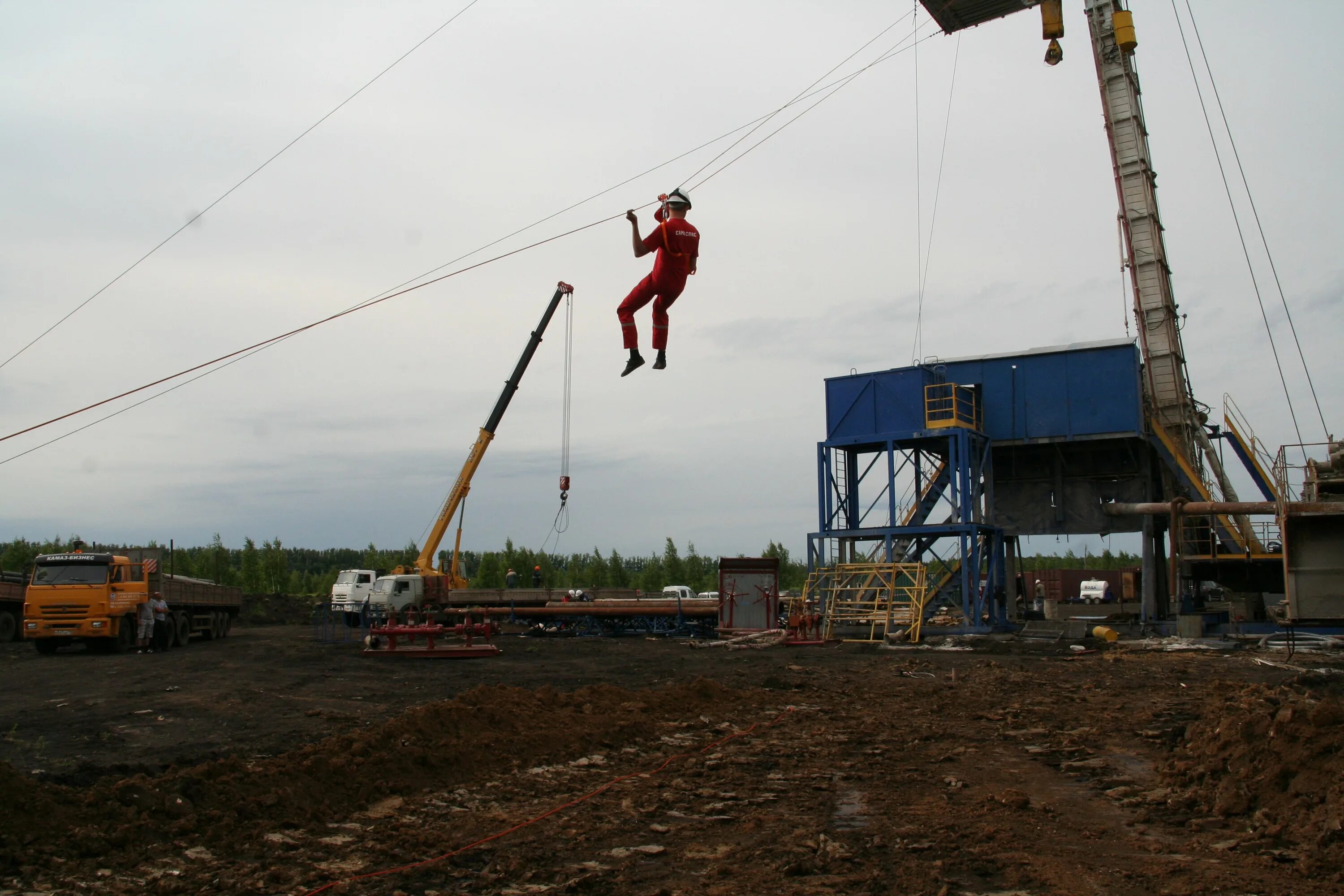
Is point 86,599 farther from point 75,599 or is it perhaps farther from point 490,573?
point 490,573

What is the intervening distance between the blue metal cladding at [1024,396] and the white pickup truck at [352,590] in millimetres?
21844

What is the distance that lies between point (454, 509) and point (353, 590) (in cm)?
590

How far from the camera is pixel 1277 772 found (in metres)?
8.41

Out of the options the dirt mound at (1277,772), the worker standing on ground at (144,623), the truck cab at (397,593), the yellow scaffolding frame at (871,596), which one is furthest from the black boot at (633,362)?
the truck cab at (397,593)

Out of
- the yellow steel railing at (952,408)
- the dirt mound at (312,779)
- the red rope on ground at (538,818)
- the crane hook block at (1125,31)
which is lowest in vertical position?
the red rope on ground at (538,818)

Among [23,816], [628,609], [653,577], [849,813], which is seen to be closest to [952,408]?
[628,609]

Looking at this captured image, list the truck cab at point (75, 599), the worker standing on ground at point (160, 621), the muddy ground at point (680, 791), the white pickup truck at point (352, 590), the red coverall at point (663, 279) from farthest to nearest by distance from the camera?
1. the white pickup truck at point (352, 590)
2. the worker standing on ground at point (160, 621)
3. the truck cab at point (75, 599)
4. the red coverall at point (663, 279)
5. the muddy ground at point (680, 791)

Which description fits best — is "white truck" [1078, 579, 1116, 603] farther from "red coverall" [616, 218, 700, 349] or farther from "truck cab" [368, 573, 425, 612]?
"red coverall" [616, 218, 700, 349]

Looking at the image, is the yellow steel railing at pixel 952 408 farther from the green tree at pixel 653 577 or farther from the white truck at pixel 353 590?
the green tree at pixel 653 577

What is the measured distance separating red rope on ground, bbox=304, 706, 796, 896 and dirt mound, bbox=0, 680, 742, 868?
3.48 feet

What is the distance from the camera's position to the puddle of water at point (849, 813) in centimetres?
820

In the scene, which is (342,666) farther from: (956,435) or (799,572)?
(799,572)

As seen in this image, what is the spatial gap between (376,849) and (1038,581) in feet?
212

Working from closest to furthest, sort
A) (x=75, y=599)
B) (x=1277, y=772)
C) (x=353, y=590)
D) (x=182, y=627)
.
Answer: (x=1277, y=772) → (x=75, y=599) → (x=182, y=627) → (x=353, y=590)
